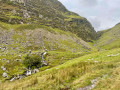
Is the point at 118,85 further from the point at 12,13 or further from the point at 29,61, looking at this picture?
the point at 12,13

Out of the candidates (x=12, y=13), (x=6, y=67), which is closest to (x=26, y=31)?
(x=6, y=67)

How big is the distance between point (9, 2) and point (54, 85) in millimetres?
231325

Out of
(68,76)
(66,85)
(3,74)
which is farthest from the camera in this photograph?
(3,74)

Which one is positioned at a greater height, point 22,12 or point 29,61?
point 22,12

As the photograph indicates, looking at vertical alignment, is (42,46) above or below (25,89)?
above

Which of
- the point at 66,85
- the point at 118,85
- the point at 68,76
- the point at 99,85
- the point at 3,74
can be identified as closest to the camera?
the point at 118,85

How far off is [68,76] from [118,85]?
6.54 m

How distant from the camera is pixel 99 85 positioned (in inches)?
386

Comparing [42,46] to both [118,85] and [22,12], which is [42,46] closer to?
[118,85]

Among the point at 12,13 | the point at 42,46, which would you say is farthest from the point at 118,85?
the point at 12,13

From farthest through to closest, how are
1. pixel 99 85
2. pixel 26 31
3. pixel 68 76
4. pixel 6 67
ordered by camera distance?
1. pixel 26 31
2. pixel 6 67
3. pixel 68 76
4. pixel 99 85

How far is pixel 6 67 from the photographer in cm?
A: 4509

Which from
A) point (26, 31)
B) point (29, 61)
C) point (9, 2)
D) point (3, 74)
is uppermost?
point (9, 2)

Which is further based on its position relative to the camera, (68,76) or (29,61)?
(29,61)
